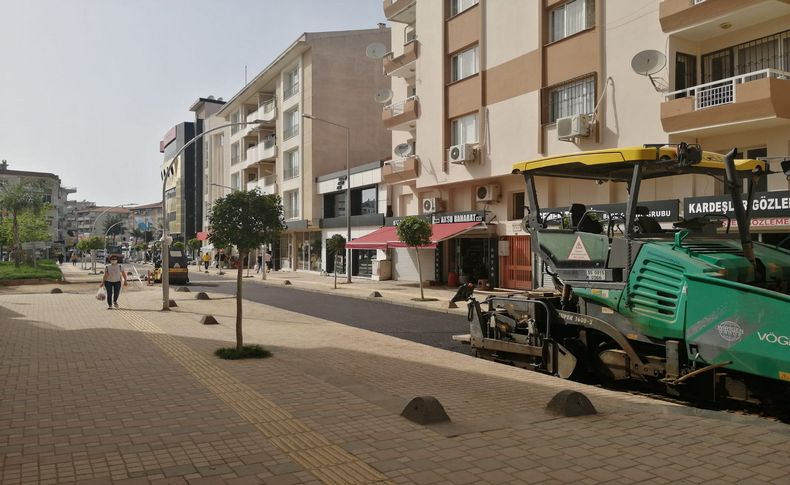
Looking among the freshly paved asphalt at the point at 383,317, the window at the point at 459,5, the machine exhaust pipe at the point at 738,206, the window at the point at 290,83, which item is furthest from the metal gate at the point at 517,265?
the window at the point at 290,83

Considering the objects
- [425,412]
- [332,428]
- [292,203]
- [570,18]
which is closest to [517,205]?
[570,18]

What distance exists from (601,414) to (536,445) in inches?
53.0

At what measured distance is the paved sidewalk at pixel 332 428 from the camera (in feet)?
14.0

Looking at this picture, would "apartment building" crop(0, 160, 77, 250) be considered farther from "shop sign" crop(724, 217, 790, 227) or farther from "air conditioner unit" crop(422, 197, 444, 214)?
"shop sign" crop(724, 217, 790, 227)

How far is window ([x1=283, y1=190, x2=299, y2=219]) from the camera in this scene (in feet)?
148

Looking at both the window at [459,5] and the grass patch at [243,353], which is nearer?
the grass patch at [243,353]

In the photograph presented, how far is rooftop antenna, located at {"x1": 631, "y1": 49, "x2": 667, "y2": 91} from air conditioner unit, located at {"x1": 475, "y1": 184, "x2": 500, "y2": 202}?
8.47 m

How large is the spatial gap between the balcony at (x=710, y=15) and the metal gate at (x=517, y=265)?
9.21 m

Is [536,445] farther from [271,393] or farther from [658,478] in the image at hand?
[271,393]

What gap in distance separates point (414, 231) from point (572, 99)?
7437mm

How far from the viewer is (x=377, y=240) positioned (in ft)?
98.1

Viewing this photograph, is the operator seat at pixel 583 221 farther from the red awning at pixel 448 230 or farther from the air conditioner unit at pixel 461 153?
the air conditioner unit at pixel 461 153

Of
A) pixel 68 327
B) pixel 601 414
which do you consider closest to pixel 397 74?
pixel 68 327

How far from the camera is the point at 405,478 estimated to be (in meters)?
4.12
